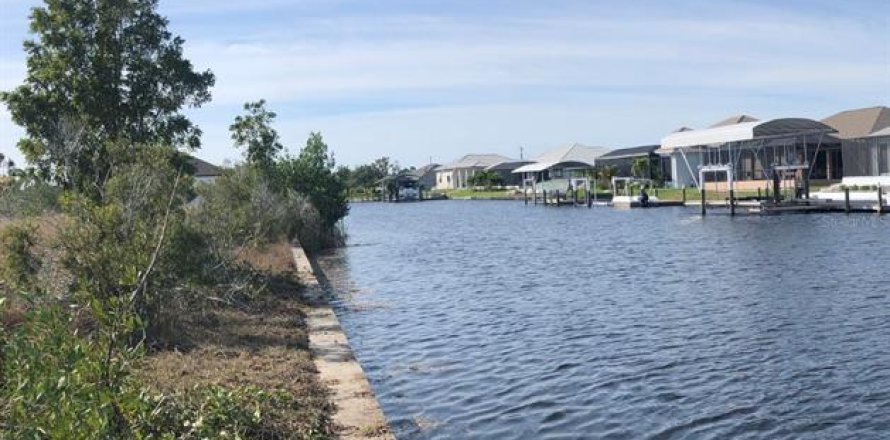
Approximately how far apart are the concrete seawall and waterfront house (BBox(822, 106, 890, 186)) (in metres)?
56.3

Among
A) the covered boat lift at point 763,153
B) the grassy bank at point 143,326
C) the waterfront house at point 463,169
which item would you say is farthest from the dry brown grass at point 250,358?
the waterfront house at point 463,169

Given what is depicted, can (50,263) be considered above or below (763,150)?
below

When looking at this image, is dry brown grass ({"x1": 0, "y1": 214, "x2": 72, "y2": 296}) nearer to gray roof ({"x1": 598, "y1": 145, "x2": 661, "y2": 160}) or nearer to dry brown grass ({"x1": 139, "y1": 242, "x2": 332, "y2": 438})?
dry brown grass ({"x1": 139, "y1": 242, "x2": 332, "y2": 438})

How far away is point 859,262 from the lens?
2703cm

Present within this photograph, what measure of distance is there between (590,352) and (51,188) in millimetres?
12089

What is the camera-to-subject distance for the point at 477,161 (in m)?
171

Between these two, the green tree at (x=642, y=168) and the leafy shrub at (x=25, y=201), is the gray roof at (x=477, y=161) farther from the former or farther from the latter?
the leafy shrub at (x=25, y=201)

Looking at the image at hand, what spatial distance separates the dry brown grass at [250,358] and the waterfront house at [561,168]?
79.9 meters

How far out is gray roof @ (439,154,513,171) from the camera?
167 meters

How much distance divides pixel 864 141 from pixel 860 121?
5.32 metres

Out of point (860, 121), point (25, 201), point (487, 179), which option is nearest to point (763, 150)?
point (860, 121)

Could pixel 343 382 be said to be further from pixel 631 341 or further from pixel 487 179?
pixel 487 179

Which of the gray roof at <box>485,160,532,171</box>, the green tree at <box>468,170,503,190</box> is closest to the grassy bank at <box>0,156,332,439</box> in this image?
the green tree at <box>468,170,503,190</box>

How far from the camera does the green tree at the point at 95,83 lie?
70.6 feet
